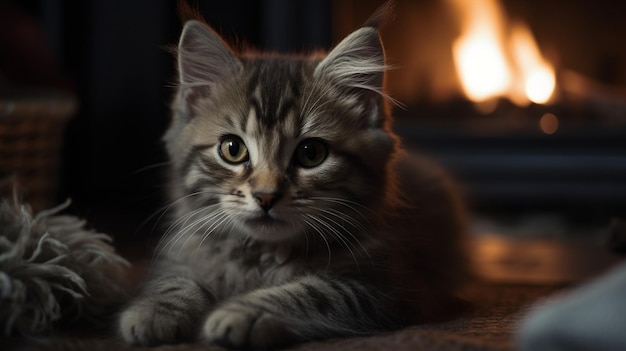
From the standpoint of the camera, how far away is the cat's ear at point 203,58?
1.34 metres

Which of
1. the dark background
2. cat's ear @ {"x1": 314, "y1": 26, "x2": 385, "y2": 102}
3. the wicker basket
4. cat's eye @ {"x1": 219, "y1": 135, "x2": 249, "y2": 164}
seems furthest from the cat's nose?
the dark background

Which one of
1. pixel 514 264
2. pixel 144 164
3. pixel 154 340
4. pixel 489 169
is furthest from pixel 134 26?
pixel 154 340

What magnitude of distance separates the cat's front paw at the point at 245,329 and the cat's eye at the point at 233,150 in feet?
0.86

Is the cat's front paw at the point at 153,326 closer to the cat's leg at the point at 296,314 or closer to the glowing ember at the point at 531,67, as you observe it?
the cat's leg at the point at 296,314

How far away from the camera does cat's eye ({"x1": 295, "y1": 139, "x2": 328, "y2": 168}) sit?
1251mm

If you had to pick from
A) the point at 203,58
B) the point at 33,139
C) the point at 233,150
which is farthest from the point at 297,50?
the point at 233,150

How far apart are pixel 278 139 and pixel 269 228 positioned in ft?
0.45

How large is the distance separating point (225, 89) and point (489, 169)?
4.76 feet

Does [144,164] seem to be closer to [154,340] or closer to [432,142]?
[432,142]

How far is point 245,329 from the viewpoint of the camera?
1063 mm

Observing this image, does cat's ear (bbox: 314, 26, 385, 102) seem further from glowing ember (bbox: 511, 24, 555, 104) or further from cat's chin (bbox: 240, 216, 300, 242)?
glowing ember (bbox: 511, 24, 555, 104)

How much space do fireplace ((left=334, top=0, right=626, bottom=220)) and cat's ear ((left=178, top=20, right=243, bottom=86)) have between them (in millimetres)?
1292

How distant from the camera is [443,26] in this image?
2.74 m

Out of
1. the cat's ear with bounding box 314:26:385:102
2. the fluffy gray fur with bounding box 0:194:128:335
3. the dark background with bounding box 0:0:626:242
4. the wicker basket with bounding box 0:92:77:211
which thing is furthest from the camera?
the dark background with bounding box 0:0:626:242
